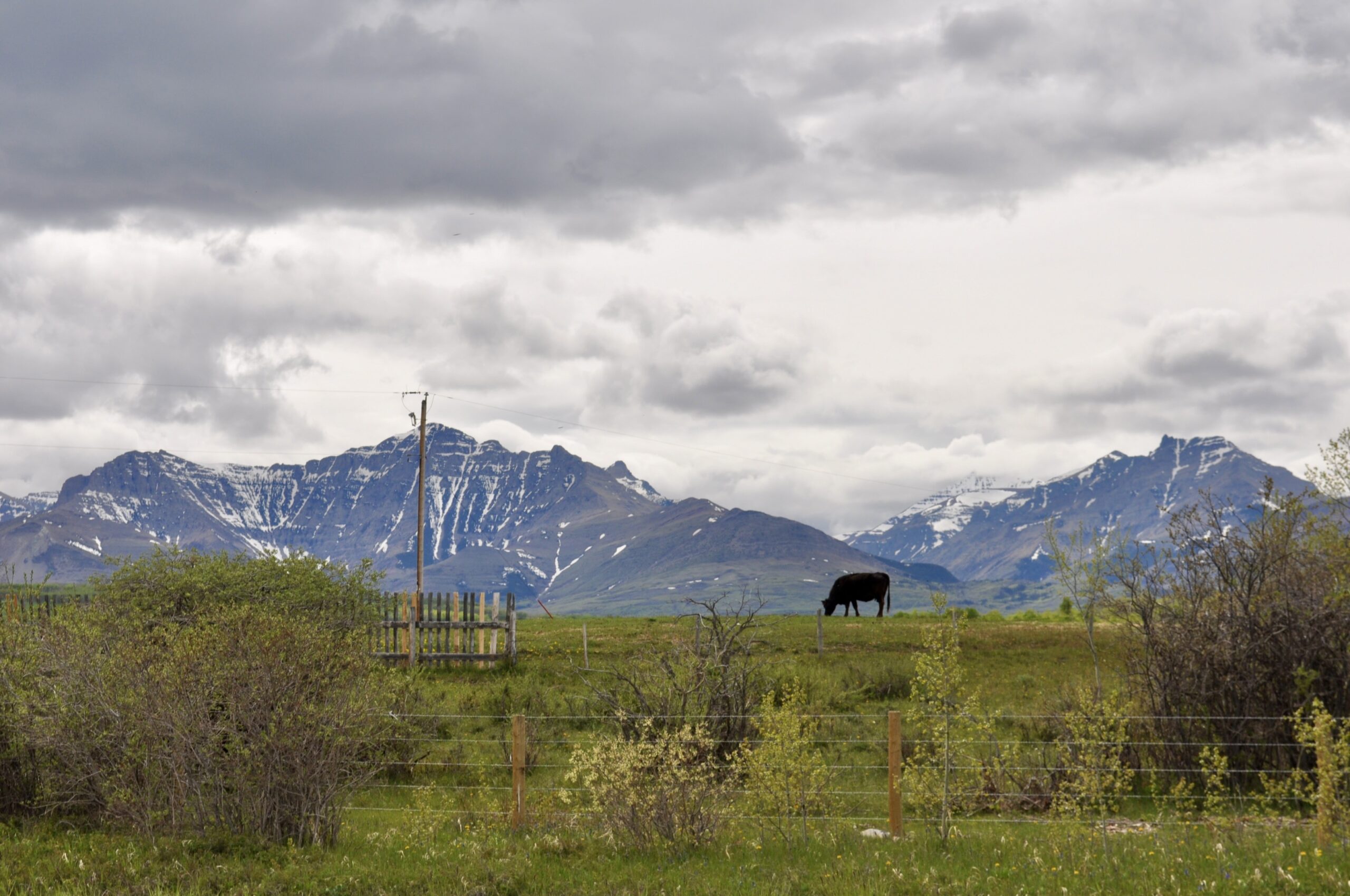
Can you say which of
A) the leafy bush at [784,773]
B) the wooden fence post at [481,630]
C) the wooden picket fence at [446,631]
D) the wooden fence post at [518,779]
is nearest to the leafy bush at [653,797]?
the leafy bush at [784,773]

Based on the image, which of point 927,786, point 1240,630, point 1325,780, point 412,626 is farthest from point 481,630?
point 1325,780

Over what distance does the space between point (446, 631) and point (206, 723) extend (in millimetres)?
18480

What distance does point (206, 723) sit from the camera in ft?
42.1

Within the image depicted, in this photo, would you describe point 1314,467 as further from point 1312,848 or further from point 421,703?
point 421,703

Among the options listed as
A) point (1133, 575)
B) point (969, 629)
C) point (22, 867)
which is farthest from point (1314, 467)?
point (22, 867)

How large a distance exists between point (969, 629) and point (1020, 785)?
18.5 meters

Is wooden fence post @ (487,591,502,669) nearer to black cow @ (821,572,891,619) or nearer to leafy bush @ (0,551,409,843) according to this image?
leafy bush @ (0,551,409,843)

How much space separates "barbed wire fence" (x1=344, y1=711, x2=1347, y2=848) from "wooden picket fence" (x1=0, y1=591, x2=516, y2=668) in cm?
750

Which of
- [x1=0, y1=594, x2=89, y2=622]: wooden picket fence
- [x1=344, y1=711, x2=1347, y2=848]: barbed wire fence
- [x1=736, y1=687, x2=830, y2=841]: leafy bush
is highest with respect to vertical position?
[x1=0, y1=594, x2=89, y2=622]: wooden picket fence

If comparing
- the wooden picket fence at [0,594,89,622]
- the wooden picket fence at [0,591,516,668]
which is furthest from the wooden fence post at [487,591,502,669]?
the wooden picket fence at [0,594,89,622]

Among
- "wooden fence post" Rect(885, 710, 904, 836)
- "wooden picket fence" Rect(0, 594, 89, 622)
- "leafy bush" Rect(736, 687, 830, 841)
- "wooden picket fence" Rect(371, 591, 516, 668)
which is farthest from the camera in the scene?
"wooden picket fence" Rect(371, 591, 516, 668)

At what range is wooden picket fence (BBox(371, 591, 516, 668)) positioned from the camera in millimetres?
30547

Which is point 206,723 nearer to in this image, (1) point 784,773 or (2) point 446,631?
(1) point 784,773

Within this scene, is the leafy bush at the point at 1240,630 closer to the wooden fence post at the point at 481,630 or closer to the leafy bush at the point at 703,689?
the leafy bush at the point at 703,689
